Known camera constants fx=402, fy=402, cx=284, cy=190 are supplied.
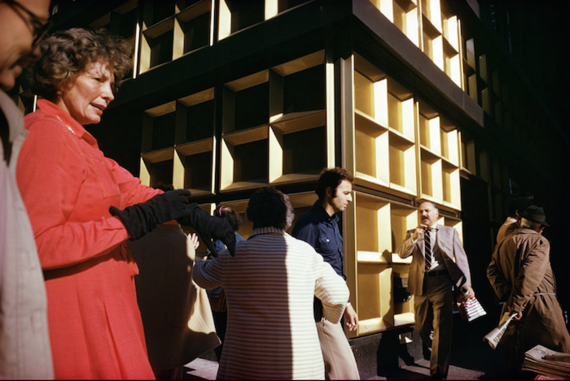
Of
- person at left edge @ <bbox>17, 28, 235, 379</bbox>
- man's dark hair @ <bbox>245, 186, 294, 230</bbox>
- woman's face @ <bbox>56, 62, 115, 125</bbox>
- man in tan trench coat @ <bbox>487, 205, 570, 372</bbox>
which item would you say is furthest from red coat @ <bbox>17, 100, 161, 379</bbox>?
man in tan trench coat @ <bbox>487, 205, 570, 372</bbox>

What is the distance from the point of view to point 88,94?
1.58 m

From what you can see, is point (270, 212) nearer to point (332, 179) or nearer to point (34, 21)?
point (332, 179)

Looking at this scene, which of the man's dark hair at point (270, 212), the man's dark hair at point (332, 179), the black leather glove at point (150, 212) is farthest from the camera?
the man's dark hair at point (332, 179)

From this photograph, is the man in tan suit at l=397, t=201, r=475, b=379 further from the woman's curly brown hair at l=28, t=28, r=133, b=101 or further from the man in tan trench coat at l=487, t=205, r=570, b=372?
the woman's curly brown hair at l=28, t=28, r=133, b=101

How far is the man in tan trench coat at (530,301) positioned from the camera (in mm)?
4195

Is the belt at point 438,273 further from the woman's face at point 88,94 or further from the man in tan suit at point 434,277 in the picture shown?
the woman's face at point 88,94

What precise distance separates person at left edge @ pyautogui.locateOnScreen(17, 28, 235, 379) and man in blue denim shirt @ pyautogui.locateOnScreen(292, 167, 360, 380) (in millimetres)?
1745

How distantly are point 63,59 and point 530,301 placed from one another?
15.8 ft

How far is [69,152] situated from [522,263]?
4.59 m

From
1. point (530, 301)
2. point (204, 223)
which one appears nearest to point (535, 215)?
point (530, 301)

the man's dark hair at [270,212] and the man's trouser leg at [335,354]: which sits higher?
the man's dark hair at [270,212]

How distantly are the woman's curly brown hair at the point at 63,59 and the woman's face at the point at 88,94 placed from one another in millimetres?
21

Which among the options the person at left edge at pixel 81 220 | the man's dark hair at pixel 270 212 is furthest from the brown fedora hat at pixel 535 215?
the person at left edge at pixel 81 220

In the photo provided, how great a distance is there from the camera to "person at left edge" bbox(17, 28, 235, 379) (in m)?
1.15
